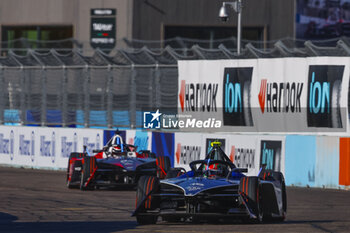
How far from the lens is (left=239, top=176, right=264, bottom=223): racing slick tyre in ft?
42.7

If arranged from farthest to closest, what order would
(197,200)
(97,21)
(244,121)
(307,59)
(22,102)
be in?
(97,21) → (22,102) → (244,121) → (307,59) → (197,200)

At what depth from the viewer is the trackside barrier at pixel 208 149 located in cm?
2092

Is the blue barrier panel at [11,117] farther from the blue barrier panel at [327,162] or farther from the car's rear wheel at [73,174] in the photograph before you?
the blue barrier panel at [327,162]

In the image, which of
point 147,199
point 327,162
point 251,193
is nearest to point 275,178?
point 251,193

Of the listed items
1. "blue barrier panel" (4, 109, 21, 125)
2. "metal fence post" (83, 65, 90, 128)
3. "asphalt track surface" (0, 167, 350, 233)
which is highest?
"metal fence post" (83, 65, 90, 128)

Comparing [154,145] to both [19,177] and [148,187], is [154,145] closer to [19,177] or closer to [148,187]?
[19,177]

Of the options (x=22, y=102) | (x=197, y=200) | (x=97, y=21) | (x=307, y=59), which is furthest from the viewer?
(x=97, y=21)

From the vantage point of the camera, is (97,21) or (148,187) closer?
(148,187)

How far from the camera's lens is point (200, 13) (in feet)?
170

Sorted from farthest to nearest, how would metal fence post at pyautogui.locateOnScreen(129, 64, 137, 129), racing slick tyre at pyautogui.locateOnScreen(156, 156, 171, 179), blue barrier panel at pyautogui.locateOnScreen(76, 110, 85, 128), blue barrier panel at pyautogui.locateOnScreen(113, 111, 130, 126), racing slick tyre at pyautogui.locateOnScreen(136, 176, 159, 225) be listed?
blue barrier panel at pyautogui.locateOnScreen(76, 110, 85, 128)
blue barrier panel at pyautogui.locateOnScreen(113, 111, 130, 126)
metal fence post at pyautogui.locateOnScreen(129, 64, 137, 129)
racing slick tyre at pyautogui.locateOnScreen(156, 156, 171, 179)
racing slick tyre at pyautogui.locateOnScreen(136, 176, 159, 225)

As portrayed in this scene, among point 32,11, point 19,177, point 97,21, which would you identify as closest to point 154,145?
point 19,177

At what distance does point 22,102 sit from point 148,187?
16.8m

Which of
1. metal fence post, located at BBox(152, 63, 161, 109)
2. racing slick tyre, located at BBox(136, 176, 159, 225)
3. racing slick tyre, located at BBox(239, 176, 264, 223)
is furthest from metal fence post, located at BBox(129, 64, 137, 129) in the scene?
racing slick tyre, located at BBox(239, 176, 264, 223)

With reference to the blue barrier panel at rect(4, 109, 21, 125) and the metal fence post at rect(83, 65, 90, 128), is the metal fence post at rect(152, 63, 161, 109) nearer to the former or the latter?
the metal fence post at rect(83, 65, 90, 128)
